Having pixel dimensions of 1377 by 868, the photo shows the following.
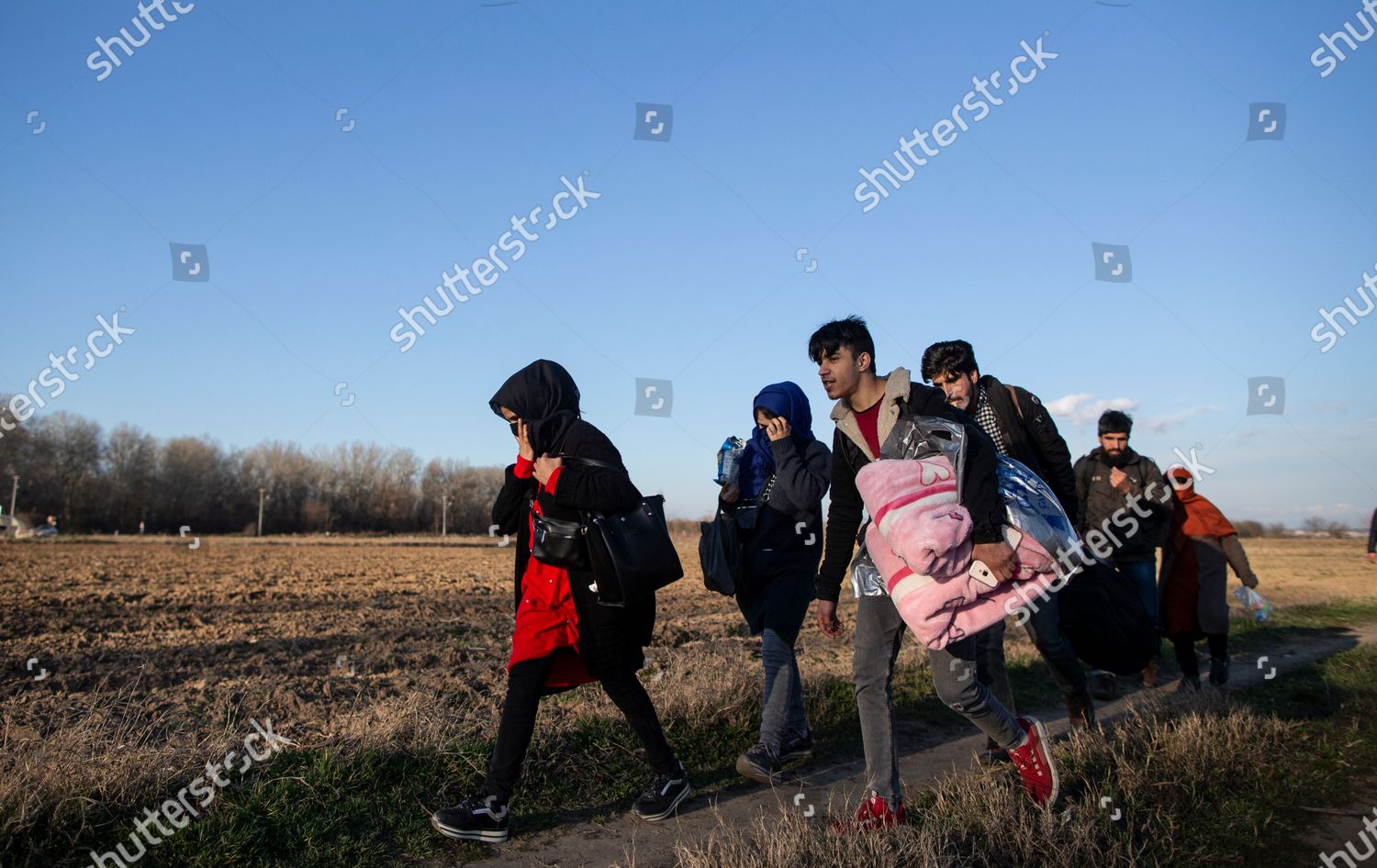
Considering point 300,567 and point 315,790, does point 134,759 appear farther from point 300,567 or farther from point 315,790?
point 300,567

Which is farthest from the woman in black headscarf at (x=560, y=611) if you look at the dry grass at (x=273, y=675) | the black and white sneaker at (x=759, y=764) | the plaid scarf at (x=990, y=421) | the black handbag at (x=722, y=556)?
the plaid scarf at (x=990, y=421)

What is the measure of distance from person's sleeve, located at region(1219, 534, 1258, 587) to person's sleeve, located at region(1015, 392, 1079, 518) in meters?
3.29

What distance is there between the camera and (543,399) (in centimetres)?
392

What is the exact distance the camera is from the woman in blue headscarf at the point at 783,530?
472 cm

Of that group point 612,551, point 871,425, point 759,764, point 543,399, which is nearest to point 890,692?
point 759,764

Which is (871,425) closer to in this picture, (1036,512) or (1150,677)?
(1036,512)

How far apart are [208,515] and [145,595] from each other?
7600cm

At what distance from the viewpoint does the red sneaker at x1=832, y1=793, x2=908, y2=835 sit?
3.18m

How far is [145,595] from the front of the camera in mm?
17859

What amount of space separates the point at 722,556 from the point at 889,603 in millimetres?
1332

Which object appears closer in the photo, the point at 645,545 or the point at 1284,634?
the point at 645,545

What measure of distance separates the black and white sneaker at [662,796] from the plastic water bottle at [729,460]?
1808mm

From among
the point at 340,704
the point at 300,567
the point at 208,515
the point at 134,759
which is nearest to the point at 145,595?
the point at 300,567

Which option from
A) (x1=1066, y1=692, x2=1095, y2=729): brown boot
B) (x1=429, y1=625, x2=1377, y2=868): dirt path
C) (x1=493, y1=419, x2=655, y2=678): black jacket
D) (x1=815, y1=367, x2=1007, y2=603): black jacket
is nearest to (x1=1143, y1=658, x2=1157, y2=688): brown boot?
(x1=429, y1=625, x2=1377, y2=868): dirt path
